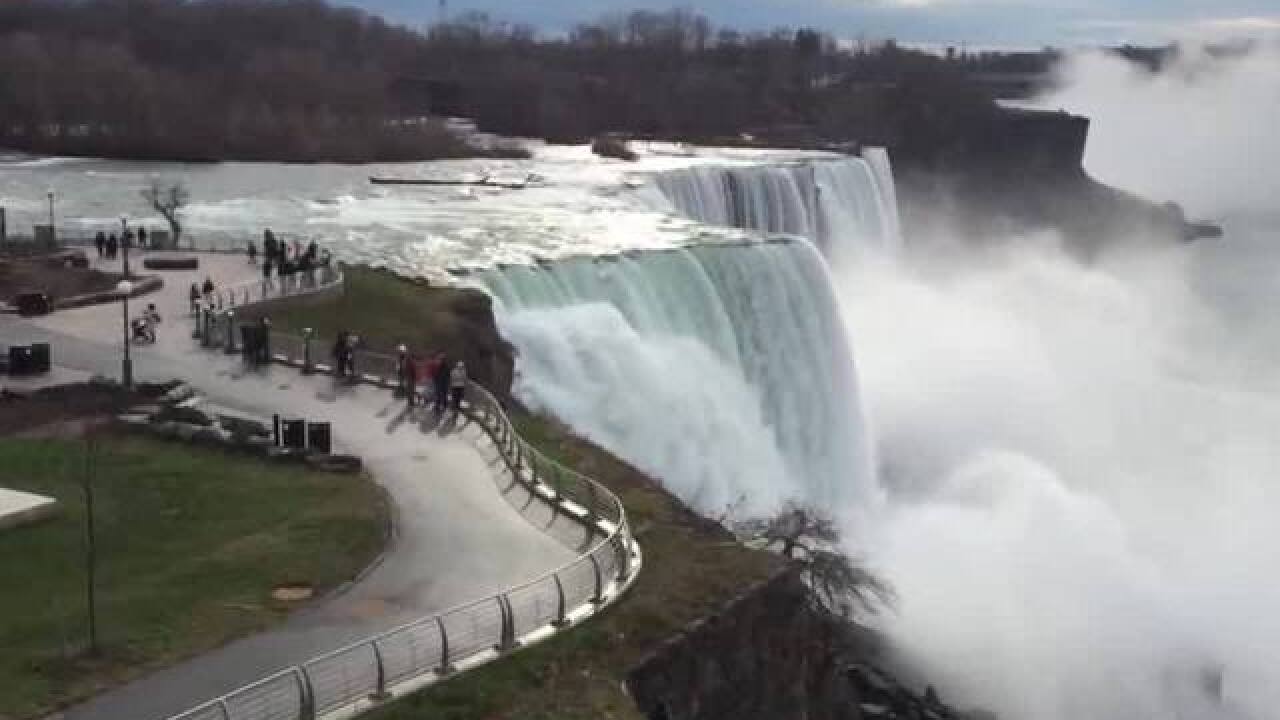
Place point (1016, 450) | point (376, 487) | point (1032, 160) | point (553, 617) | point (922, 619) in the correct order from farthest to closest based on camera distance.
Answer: point (1032, 160) < point (1016, 450) < point (922, 619) < point (376, 487) < point (553, 617)

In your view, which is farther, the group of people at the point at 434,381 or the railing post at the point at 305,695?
the group of people at the point at 434,381

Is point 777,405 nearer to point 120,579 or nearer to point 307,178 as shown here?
point 120,579

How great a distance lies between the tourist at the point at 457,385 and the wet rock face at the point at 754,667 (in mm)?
6810

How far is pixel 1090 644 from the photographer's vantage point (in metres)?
27.0

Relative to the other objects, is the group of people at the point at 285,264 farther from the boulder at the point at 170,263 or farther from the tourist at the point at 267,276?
the boulder at the point at 170,263

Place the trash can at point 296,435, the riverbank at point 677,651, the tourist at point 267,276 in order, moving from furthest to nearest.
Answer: the tourist at point 267,276 → the trash can at point 296,435 → the riverbank at point 677,651

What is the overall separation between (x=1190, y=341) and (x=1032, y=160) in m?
43.3

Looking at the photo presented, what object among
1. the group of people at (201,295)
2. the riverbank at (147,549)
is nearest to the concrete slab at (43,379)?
the riverbank at (147,549)

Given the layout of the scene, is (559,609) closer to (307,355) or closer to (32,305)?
(307,355)

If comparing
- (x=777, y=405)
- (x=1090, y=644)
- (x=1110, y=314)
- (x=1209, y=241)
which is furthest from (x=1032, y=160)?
(x=1090, y=644)

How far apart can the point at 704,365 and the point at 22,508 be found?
17.2 meters

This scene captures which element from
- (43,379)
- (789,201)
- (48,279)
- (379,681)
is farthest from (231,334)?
(789,201)

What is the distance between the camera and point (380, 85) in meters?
110

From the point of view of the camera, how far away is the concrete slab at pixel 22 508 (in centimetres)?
1777
